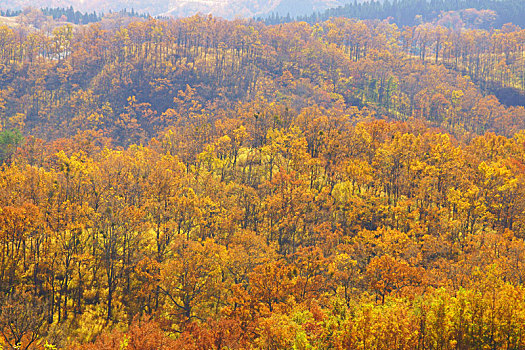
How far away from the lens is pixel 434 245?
253 ft

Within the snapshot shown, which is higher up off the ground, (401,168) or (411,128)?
(411,128)

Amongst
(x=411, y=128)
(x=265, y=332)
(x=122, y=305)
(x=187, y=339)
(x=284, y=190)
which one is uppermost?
(x=411, y=128)

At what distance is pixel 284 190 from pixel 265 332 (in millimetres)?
49268

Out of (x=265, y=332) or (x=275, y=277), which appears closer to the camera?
(x=265, y=332)

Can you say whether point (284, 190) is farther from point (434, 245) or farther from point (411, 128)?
point (411, 128)

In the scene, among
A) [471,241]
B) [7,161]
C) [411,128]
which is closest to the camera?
[471,241]

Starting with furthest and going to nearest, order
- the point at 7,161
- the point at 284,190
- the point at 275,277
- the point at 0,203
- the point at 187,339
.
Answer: the point at 7,161, the point at 284,190, the point at 0,203, the point at 275,277, the point at 187,339

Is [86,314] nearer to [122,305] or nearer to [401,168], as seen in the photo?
[122,305]

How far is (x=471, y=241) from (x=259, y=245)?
4179cm

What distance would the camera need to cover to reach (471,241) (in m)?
76.1

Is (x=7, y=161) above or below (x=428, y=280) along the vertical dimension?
above

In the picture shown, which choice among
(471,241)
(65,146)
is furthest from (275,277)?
(65,146)

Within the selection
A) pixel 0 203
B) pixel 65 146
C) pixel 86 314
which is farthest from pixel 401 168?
pixel 65 146

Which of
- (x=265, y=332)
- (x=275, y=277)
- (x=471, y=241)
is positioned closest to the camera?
(x=265, y=332)
